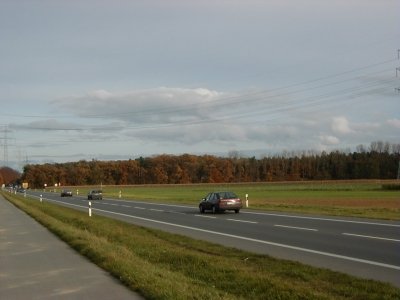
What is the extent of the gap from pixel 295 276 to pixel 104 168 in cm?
17154

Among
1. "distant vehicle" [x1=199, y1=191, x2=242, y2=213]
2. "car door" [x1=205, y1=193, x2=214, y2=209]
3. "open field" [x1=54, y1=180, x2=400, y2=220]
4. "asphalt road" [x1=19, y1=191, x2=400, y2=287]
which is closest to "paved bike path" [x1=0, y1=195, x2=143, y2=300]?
"asphalt road" [x1=19, y1=191, x2=400, y2=287]

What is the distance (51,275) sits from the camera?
10.7 metres

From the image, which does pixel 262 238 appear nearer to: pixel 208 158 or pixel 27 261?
pixel 27 261

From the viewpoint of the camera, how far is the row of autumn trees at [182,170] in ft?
575

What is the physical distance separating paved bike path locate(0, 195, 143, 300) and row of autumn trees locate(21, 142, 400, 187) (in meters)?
158

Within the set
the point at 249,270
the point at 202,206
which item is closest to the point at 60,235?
the point at 249,270

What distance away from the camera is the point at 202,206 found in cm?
3584

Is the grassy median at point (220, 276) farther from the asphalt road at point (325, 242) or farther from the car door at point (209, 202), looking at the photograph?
the car door at point (209, 202)

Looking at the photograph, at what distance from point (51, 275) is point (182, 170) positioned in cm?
16566

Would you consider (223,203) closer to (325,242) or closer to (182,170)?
(325,242)

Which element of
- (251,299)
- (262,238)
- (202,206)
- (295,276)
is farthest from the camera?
(202,206)

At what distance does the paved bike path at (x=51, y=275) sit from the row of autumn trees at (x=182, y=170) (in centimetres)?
15764

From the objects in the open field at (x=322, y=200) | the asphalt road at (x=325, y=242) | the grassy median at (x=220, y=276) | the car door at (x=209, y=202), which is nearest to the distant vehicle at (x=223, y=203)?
the car door at (x=209, y=202)

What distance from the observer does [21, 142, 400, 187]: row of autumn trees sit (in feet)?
575
